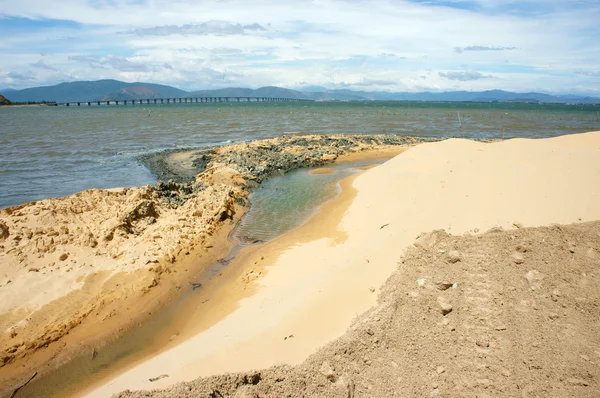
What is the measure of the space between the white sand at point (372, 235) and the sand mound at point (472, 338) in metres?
0.56

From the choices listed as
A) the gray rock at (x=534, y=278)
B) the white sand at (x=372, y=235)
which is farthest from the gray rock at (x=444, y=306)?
the gray rock at (x=534, y=278)

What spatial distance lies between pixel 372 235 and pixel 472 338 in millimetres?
3933

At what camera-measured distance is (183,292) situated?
21.9ft

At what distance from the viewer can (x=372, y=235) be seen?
7.67 meters

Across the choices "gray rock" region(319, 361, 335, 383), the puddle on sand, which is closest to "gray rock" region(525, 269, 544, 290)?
"gray rock" region(319, 361, 335, 383)

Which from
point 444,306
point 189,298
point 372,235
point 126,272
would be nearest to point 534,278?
point 444,306

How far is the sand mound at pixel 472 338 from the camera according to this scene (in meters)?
3.31

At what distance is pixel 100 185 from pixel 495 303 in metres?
13.6

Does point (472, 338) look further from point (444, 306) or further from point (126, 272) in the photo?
point (126, 272)

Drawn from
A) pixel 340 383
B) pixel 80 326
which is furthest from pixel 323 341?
pixel 80 326

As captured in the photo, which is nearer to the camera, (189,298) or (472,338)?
(472,338)

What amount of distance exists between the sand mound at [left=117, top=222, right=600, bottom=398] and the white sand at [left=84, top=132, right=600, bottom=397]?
0.56 m

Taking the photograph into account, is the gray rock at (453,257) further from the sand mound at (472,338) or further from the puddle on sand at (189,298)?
the puddle on sand at (189,298)

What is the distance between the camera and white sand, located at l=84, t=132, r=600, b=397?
4406mm
